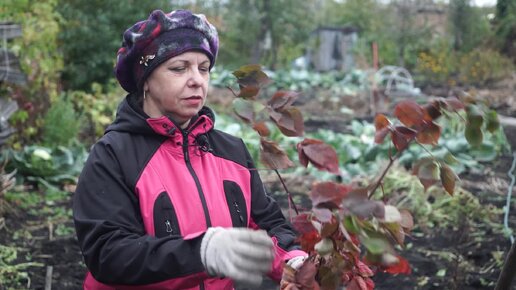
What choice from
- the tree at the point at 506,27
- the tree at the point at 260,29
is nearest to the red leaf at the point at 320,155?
the tree at the point at 506,27

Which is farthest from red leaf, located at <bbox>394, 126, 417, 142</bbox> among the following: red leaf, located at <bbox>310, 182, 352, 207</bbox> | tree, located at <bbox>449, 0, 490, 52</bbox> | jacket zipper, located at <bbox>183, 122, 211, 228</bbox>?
tree, located at <bbox>449, 0, 490, 52</bbox>

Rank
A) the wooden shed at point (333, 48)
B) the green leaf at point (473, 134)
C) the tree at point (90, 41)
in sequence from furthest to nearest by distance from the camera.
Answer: the wooden shed at point (333, 48)
the tree at point (90, 41)
the green leaf at point (473, 134)

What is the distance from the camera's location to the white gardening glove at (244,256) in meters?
1.65

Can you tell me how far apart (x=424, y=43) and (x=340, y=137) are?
15.9 metres

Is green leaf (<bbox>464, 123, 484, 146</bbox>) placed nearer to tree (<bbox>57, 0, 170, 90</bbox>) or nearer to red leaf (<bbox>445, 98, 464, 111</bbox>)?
red leaf (<bbox>445, 98, 464, 111</bbox>)

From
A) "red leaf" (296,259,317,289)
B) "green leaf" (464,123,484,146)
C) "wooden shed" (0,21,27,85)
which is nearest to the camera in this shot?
"green leaf" (464,123,484,146)

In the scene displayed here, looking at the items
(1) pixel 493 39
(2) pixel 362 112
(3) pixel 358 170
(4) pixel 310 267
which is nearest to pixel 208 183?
(4) pixel 310 267

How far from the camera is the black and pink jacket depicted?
1906 millimetres

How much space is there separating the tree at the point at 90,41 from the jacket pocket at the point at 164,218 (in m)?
8.83

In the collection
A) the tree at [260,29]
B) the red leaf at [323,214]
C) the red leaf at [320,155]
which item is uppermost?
the red leaf at [320,155]

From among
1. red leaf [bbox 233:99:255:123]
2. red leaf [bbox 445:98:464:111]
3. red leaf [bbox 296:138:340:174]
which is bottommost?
red leaf [bbox 296:138:340:174]

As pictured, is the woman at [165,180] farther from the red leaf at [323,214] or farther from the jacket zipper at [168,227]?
the red leaf at [323,214]

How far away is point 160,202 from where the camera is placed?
207 centimetres

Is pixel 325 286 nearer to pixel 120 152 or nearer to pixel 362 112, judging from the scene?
pixel 120 152
